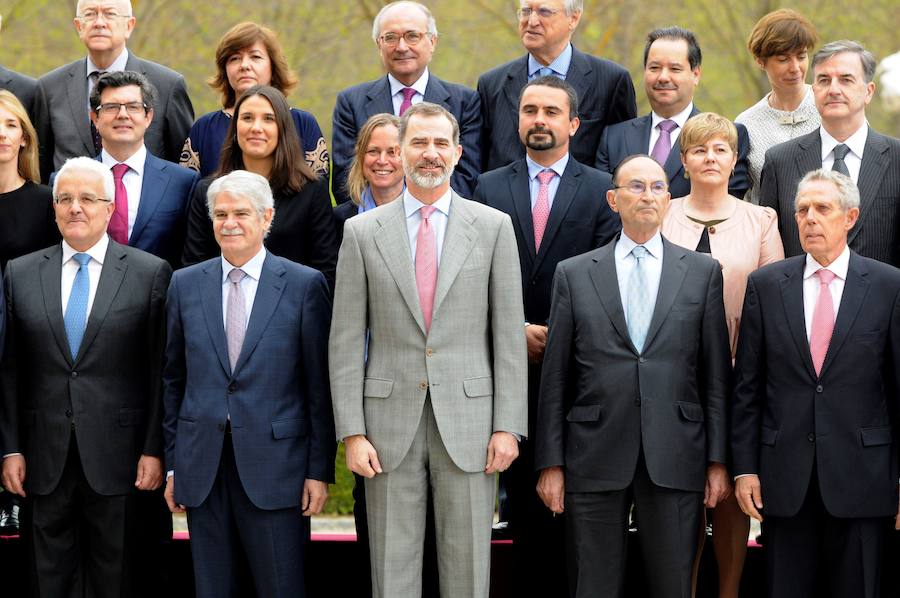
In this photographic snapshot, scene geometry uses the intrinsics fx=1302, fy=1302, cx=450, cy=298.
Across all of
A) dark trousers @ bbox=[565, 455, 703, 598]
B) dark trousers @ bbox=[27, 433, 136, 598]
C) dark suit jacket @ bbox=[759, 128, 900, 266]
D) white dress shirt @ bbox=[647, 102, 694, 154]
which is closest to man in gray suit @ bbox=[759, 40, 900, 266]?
dark suit jacket @ bbox=[759, 128, 900, 266]

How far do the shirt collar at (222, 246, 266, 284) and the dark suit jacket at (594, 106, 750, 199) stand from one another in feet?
5.38

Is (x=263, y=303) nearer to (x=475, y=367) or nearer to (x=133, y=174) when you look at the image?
(x=475, y=367)

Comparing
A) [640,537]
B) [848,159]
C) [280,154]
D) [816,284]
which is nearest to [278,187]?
[280,154]

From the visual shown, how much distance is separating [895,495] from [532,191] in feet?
6.23

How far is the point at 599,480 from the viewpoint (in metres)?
4.75

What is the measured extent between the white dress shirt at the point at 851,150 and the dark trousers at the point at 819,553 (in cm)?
140

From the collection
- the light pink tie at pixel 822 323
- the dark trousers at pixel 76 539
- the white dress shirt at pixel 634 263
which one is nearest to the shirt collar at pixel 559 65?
the white dress shirt at pixel 634 263

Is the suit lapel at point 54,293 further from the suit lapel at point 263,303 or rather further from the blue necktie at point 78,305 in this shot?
the suit lapel at point 263,303

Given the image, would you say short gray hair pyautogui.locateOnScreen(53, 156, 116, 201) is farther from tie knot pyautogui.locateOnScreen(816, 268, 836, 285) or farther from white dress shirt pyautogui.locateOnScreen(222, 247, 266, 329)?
tie knot pyautogui.locateOnScreen(816, 268, 836, 285)

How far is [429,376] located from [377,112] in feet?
6.10

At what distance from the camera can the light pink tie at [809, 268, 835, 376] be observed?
4723mm

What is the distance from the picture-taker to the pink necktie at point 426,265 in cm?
468

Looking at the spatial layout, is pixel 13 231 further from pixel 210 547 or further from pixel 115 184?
pixel 210 547

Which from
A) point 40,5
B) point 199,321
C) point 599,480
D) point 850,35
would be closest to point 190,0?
point 40,5
